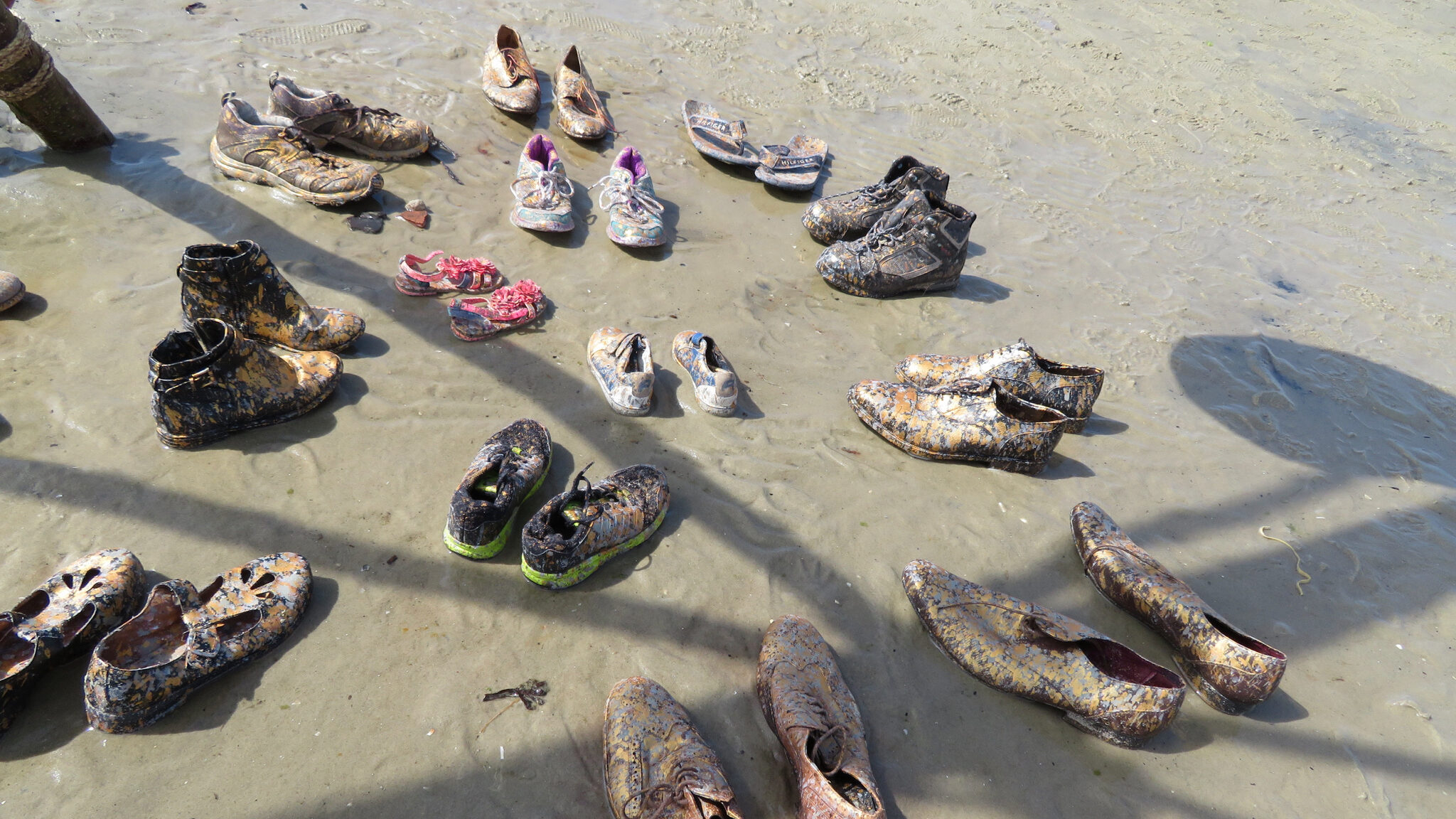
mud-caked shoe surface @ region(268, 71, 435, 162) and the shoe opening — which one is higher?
mud-caked shoe surface @ region(268, 71, 435, 162)

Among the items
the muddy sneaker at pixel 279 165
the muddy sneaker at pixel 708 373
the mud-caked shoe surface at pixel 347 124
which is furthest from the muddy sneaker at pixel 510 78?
the muddy sneaker at pixel 708 373

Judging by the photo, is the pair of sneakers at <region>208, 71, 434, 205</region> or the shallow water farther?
the pair of sneakers at <region>208, 71, 434, 205</region>

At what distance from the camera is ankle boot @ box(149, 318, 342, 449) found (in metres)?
2.65

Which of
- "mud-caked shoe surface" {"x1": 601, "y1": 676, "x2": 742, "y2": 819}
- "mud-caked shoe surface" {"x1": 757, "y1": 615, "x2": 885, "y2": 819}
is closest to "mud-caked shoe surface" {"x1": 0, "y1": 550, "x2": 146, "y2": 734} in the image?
"mud-caked shoe surface" {"x1": 601, "y1": 676, "x2": 742, "y2": 819}

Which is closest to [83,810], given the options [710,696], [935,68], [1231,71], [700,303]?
[710,696]

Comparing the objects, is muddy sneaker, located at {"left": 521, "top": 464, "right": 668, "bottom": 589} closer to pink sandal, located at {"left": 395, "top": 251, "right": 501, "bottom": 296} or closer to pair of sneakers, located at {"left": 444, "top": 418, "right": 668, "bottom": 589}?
pair of sneakers, located at {"left": 444, "top": 418, "right": 668, "bottom": 589}

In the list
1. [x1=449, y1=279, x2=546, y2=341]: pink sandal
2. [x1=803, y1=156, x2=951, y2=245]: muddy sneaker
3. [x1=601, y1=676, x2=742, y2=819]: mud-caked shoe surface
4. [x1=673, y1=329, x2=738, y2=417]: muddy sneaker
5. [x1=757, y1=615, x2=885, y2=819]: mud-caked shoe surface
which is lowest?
[x1=601, y1=676, x2=742, y2=819]: mud-caked shoe surface

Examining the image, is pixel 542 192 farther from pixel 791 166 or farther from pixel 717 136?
pixel 791 166

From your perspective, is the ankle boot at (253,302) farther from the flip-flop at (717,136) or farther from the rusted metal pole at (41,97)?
the flip-flop at (717,136)

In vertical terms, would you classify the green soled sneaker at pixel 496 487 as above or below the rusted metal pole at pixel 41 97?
below

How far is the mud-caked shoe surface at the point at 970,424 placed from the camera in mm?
3092

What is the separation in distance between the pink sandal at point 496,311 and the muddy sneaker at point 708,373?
795 millimetres

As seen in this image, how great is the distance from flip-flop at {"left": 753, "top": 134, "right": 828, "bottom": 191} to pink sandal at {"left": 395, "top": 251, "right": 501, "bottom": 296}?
7.06 ft

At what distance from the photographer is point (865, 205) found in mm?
4629
